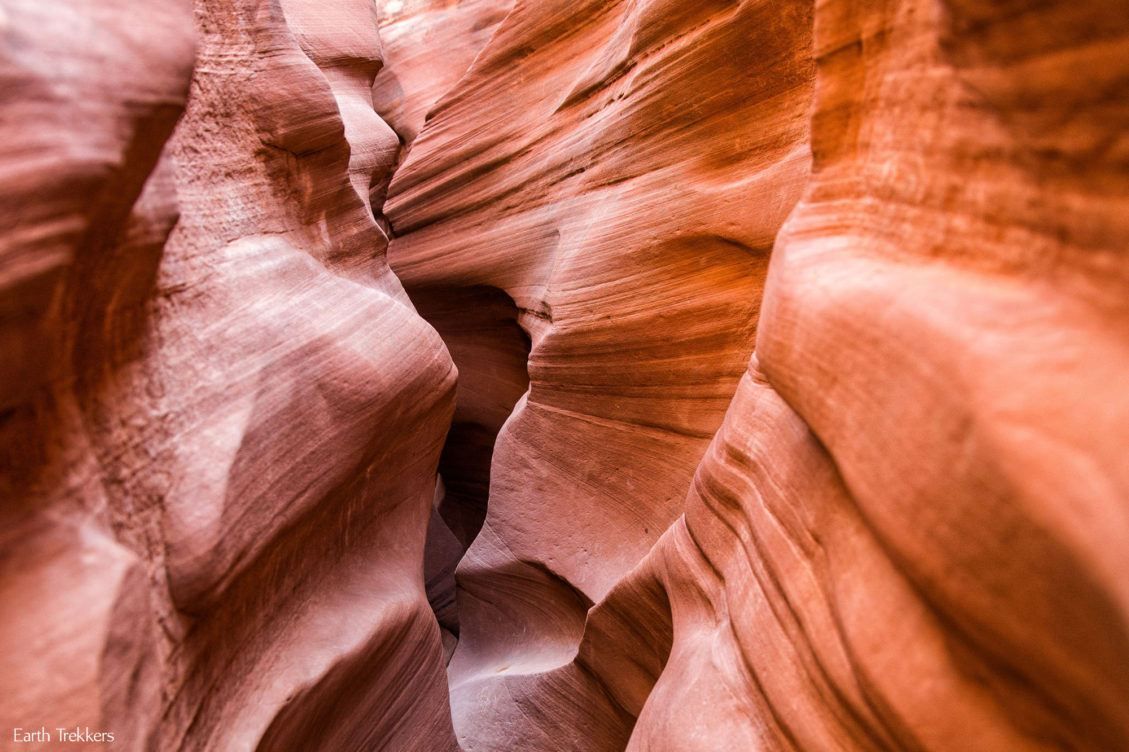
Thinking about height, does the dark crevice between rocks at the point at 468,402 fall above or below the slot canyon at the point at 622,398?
below

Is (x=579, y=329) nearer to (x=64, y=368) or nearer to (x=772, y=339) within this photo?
(x=772, y=339)

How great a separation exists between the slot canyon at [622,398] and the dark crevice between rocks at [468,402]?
0.71 metres

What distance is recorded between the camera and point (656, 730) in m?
1.46

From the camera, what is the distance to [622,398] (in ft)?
9.05

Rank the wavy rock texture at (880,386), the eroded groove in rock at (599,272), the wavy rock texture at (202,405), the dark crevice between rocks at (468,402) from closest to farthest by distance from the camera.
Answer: the wavy rock texture at (880,386) < the wavy rock texture at (202,405) < the eroded groove in rock at (599,272) < the dark crevice between rocks at (468,402)

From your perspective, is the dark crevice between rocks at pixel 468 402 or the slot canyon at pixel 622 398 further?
the dark crevice between rocks at pixel 468 402

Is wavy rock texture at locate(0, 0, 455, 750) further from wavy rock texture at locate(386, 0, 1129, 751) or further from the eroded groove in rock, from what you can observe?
wavy rock texture at locate(386, 0, 1129, 751)

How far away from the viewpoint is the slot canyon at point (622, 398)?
0.77 metres

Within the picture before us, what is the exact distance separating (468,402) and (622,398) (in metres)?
1.63

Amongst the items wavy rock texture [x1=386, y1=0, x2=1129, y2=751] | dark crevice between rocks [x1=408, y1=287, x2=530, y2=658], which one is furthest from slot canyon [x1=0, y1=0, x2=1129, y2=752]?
dark crevice between rocks [x1=408, y1=287, x2=530, y2=658]

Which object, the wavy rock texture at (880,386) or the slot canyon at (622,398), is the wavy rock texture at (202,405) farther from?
the wavy rock texture at (880,386)

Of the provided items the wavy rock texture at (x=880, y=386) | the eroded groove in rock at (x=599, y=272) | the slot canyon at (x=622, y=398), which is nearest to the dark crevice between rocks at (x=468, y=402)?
the eroded groove in rock at (x=599, y=272)

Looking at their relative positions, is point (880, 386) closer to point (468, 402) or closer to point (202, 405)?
point (202, 405)

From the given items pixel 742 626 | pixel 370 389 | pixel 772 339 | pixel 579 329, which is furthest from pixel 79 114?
pixel 579 329
